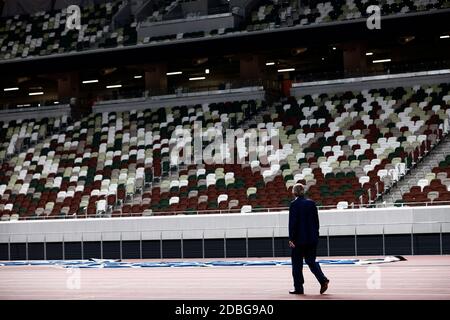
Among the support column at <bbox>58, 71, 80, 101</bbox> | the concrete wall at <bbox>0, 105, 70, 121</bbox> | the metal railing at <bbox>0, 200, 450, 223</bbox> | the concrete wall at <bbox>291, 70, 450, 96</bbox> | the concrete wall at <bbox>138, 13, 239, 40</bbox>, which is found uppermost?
the concrete wall at <bbox>138, 13, 239, 40</bbox>

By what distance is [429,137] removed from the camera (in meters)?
31.8

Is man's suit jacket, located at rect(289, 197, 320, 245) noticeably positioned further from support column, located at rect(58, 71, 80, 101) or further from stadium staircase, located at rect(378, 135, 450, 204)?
support column, located at rect(58, 71, 80, 101)

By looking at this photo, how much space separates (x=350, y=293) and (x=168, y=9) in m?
31.4

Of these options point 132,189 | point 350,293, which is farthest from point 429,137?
point 350,293

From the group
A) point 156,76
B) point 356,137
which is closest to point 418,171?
point 356,137

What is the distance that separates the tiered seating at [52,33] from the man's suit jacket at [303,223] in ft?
97.7

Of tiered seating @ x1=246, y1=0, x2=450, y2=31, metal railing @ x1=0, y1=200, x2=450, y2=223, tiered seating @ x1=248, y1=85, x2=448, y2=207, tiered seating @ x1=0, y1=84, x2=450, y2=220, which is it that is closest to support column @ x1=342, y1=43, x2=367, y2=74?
tiered seating @ x1=246, y1=0, x2=450, y2=31

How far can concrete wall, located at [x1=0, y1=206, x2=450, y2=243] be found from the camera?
2509 cm

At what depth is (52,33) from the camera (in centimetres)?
4488

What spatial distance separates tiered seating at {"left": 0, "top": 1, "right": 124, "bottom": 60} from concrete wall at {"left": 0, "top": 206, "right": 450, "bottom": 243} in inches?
561

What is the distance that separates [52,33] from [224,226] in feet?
70.7

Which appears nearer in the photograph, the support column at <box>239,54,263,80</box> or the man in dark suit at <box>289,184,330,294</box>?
the man in dark suit at <box>289,184,330,294</box>

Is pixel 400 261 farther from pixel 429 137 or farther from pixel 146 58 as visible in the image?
pixel 146 58

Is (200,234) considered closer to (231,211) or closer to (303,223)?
(231,211)
